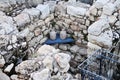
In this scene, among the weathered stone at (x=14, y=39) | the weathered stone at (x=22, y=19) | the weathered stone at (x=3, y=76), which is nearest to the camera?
the weathered stone at (x=3, y=76)

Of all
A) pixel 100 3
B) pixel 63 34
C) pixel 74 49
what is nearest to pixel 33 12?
pixel 63 34

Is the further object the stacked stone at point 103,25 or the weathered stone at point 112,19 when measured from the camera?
the weathered stone at point 112,19

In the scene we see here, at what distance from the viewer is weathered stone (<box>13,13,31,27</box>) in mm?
5148

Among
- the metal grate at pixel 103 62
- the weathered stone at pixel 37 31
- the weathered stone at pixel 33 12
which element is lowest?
the metal grate at pixel 103 62

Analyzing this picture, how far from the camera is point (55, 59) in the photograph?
3727mm

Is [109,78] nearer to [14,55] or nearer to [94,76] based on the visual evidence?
[94,76]

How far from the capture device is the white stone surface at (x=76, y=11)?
574cm

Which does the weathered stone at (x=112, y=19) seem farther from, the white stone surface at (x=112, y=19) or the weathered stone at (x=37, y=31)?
the weathered stone at (x=37, y=31)

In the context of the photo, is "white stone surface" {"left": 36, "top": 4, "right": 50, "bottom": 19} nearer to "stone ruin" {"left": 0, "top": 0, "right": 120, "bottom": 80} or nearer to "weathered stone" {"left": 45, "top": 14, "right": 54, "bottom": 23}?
"stone ruin" {"left": 0, "top": 0, "right": 120, "bottom": 80}

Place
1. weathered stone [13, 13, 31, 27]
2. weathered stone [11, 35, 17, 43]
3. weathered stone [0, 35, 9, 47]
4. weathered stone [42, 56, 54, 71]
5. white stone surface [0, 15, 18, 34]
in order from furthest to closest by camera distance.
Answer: weathered stone [13, 13, 31, 27] → white stone surface [0, 15, 18, 34] → weathered stone [11, 35, 17, 43] → weathered stone [0, 35, 9, 47] → weathered stone [42, 56, 54, 71]

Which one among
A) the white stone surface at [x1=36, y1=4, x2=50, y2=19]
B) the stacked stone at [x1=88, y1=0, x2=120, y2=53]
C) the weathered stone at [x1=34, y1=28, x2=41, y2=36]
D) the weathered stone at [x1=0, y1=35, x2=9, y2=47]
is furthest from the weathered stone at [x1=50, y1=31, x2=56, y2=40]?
the weathered stone at [x1=0, y1=35, x2=9, y2=47]

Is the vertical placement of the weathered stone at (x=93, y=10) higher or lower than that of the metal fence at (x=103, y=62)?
higher

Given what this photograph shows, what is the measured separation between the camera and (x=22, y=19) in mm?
5219

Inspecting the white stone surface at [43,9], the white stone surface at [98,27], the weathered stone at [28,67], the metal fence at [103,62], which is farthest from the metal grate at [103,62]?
the white stone surface at [43,9]
